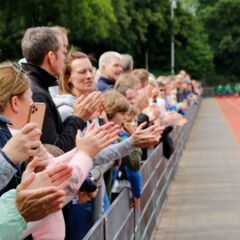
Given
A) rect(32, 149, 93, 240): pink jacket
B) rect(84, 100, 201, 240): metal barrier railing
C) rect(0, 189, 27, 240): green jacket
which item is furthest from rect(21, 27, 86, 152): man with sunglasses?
rect(0, 189, 27, 240): green jacket

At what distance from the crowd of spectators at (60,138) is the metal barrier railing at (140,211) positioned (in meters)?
0.15

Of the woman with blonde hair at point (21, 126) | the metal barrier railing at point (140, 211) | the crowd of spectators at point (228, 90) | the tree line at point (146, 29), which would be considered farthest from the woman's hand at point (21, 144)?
the crowd of spectators at point (228, 90)

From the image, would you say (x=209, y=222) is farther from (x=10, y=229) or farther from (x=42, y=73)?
(x=10, y=229)

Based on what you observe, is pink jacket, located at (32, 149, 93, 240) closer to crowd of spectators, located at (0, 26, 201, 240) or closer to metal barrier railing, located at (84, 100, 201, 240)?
crowd of spectators, located at (0, 26, 201, 240)

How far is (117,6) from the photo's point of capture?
4762cm

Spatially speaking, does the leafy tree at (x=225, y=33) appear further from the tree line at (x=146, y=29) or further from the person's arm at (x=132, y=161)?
the person's arm at (x=132, y=161)

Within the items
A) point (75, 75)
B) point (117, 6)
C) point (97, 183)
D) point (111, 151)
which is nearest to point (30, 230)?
point (97, 183)

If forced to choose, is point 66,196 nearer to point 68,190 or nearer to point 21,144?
point 68,190

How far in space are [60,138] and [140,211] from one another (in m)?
2.45

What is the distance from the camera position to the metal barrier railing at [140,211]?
4.30m

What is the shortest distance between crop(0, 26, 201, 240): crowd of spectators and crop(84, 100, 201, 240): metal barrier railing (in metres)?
0.15

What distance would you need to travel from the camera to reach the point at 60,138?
15.4ft

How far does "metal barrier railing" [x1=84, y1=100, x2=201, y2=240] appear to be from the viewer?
14.1 ft

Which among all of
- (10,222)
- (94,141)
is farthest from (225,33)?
(10,222)
